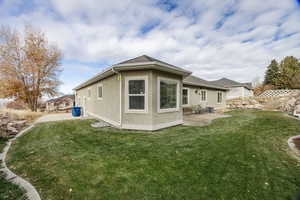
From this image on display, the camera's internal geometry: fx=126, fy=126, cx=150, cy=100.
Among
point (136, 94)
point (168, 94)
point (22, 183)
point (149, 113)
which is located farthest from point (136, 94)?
point (22, 183)

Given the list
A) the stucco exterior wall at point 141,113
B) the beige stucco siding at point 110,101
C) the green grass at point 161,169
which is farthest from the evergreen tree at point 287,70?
the beige stucco siding at point 110,101

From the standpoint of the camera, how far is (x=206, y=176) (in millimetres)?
2369

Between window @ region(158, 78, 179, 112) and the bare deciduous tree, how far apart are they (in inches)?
687

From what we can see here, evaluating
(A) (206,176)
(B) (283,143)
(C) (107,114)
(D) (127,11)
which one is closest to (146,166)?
(A) (206,176)

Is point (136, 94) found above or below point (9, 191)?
above

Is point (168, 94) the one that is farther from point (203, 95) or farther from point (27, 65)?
point (27, 65)

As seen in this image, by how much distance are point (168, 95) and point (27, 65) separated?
17967mm

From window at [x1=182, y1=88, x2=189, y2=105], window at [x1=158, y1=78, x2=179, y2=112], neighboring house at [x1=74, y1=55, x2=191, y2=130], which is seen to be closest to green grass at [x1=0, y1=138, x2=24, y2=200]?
neighboring house at [x1=74, y1=55, x2=191, y2=130]

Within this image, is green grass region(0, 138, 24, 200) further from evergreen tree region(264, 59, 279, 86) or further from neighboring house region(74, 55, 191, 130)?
evergreen tree region(264, 59, 279, 86)

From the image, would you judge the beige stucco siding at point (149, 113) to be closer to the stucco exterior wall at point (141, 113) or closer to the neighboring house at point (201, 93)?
the stucco exterior wall at point (141, 113)

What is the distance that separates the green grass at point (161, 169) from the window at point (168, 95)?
221cm

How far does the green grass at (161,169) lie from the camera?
6.47 feet

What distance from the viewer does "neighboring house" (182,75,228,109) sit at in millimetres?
10617

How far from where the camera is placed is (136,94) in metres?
5.70
